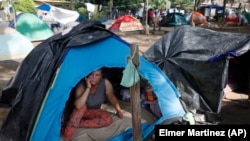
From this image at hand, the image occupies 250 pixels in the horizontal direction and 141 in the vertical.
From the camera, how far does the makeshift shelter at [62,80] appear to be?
162 inches

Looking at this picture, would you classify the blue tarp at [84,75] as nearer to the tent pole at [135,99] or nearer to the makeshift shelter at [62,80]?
the makeshift shelter at [62,80]

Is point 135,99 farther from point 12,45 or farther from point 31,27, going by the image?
point 31,27

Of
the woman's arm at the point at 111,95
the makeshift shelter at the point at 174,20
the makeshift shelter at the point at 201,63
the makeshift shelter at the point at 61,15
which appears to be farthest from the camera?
the makeshift shelter at the point at 174,20

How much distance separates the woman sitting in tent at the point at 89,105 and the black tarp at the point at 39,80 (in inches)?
19.9

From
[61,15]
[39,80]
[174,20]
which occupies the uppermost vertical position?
[61,15]

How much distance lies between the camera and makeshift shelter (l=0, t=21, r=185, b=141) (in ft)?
13.5

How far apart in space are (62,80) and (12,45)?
726cm

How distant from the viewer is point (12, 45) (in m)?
10.8

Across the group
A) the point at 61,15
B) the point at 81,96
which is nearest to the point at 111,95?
the point at 81,96

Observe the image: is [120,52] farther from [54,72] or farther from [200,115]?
[200,115]

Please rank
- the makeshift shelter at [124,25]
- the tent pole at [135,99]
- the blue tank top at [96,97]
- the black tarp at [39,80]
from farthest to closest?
1. the makeshift shelter at [124,25]
2. the blue tank top at [96,97]
3. the black tarp at [39,80]
4. the tent pole at [135,99]

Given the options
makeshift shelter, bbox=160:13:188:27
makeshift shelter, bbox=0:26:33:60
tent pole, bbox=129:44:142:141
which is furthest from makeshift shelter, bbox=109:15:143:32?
tent pole, bbox=129:44:142:141

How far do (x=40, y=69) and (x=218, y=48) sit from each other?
2963 mm

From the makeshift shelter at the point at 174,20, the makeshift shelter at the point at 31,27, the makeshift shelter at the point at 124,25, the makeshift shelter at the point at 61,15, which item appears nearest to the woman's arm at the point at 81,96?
the makeshift shelter at the point at 31,27
